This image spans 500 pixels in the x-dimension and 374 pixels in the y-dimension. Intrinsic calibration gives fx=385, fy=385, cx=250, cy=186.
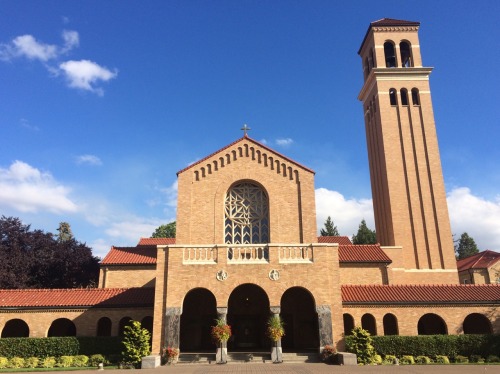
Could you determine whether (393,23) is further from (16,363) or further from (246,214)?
(16,363)

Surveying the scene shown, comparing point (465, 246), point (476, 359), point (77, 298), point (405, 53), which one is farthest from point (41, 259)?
point (465, 246)

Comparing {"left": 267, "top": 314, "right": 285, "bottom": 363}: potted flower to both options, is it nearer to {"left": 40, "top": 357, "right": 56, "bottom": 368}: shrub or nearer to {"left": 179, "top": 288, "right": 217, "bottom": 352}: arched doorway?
{"left": 179, "top": 288, "right": 217, "bottom": 352}: arched doorway

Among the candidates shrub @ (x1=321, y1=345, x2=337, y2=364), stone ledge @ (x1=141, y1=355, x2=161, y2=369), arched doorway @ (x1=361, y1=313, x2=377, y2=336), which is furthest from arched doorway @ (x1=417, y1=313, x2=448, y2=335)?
stone ledge @ (x1=141, y1=355, x2=161, y2=369)

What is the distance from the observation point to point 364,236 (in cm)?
6956

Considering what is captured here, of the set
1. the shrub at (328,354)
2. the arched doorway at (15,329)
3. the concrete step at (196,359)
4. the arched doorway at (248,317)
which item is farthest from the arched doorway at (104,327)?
the shrub at (328,354)

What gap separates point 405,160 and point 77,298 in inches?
1119

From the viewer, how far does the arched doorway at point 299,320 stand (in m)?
25.2

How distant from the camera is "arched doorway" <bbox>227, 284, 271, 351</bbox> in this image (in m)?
25.0

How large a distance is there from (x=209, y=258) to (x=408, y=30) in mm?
30268

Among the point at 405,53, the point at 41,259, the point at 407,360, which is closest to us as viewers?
the point at 407,360

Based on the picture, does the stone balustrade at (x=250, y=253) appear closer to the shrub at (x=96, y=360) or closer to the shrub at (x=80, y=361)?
the shrub at (x=96, y=360)

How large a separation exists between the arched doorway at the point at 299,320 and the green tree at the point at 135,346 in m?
9.15

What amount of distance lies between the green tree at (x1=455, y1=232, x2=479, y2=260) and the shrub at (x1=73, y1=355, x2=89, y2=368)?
277ft

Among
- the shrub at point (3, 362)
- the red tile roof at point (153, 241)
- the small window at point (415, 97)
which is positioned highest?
the small window at point (415, 97)
